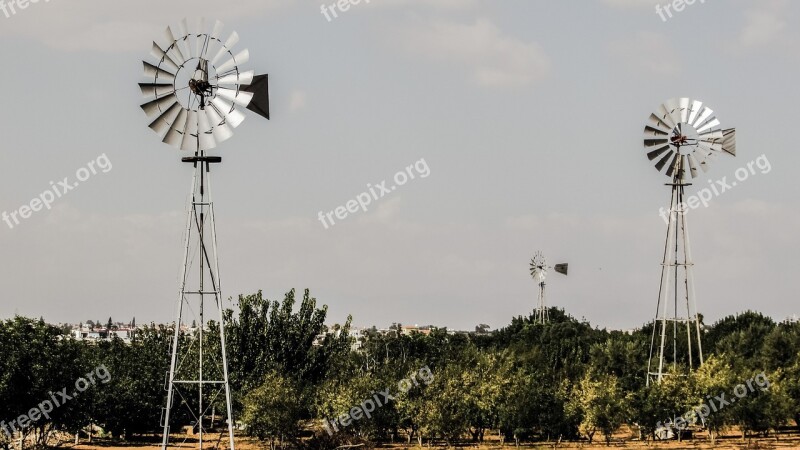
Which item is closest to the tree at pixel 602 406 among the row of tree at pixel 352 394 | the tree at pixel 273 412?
the row of tree at pixel 352 394

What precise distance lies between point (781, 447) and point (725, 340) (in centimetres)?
3866

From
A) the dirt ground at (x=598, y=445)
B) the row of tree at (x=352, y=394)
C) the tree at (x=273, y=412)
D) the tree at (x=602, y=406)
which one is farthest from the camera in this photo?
the tree at (x=602, y=406)

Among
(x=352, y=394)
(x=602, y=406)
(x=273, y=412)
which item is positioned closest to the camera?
(x=273, y=412)

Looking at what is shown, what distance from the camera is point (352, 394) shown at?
66.0 meters

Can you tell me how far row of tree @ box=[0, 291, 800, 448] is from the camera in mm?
59334

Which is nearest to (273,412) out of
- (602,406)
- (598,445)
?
(602,406)

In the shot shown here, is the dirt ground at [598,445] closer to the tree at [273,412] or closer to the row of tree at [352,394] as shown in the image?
the row of tree at [352,394]

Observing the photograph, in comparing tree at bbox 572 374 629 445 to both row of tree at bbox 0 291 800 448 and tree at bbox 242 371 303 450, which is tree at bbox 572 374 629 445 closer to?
row of tree at bbox 0 291 800 448

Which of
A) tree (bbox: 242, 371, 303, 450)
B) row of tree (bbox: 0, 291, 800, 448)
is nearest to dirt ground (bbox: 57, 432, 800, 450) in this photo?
row of tree (bbox: 0, 291, 800, 448)

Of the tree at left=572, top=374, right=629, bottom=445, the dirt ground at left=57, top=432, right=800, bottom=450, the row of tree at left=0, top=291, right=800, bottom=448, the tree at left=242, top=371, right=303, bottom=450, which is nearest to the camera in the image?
the row of tree at left=0, top=291, right=800, bottom=448

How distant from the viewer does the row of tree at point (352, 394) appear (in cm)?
5933

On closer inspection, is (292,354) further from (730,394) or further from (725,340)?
(725,340)

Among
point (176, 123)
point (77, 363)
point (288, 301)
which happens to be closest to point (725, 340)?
point (288, 301)

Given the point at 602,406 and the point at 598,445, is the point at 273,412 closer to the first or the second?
the point at 602,406
